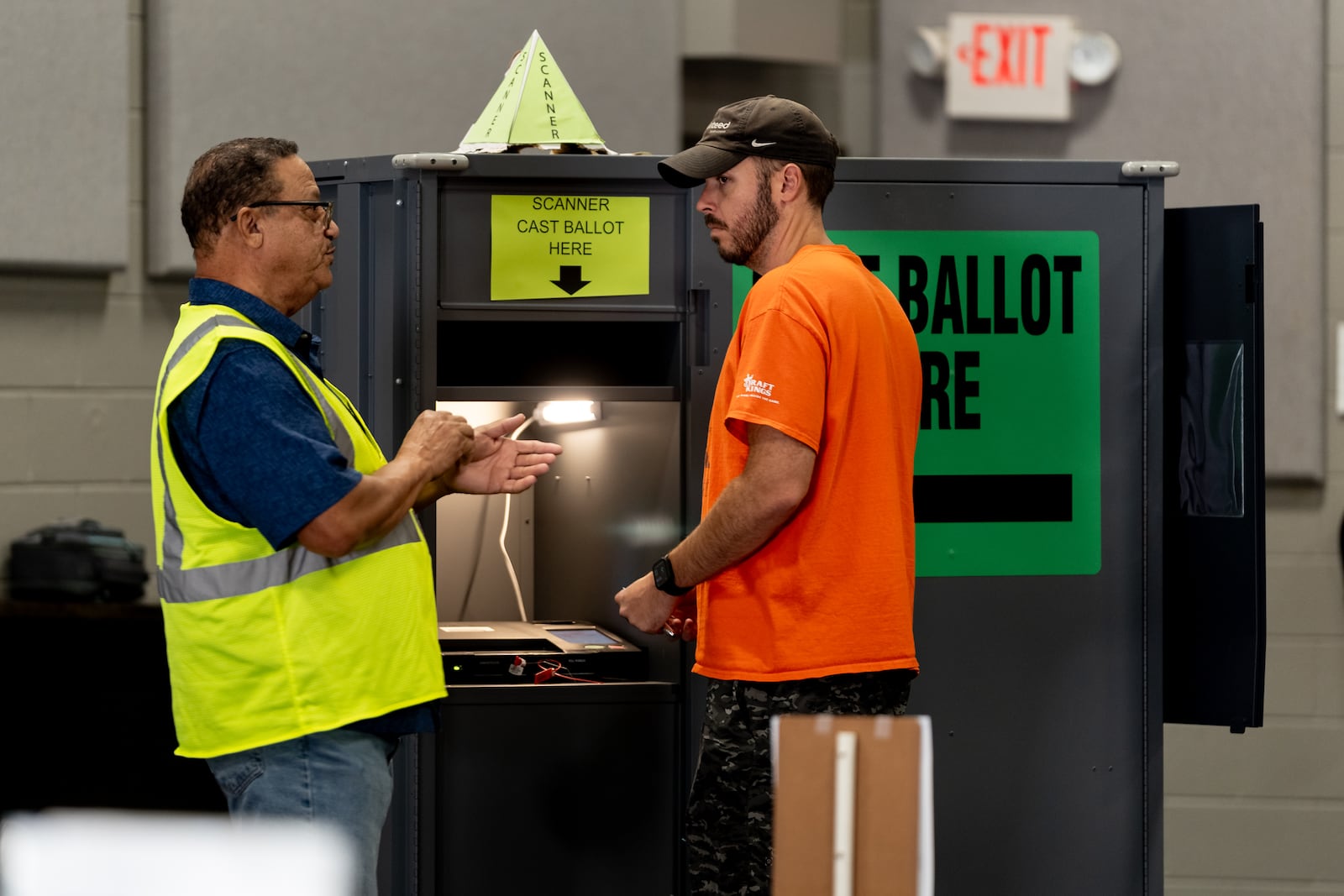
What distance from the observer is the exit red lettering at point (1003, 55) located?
3578 millimetres

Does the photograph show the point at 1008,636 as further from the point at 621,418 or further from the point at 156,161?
the point at 156,161

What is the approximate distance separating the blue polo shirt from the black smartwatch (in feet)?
1.68

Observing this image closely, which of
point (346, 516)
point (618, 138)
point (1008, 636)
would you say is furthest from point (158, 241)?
point (1008, 636)

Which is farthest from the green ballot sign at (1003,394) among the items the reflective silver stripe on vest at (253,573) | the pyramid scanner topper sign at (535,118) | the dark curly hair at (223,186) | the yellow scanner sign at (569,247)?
the reflective silver stripe on vest at (253,573)

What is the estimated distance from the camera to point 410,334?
7.64 feet

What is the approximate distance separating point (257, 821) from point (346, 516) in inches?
15.4

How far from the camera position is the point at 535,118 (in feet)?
7.91

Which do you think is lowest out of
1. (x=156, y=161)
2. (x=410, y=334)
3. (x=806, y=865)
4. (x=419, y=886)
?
(x=419, y=886)

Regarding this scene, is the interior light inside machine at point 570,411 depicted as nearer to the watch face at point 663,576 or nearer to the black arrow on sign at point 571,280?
the black arrow on sign at point 571,280

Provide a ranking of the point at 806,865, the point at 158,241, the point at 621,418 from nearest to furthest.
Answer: the point at 806,865, the point at 621,418, the point at 158,241

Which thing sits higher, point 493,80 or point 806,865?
point 493,80

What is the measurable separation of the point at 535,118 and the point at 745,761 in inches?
46.7

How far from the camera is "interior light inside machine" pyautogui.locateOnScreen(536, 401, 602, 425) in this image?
8.97ft

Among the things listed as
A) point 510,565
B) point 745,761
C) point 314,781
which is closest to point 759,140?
→ point 745,761
